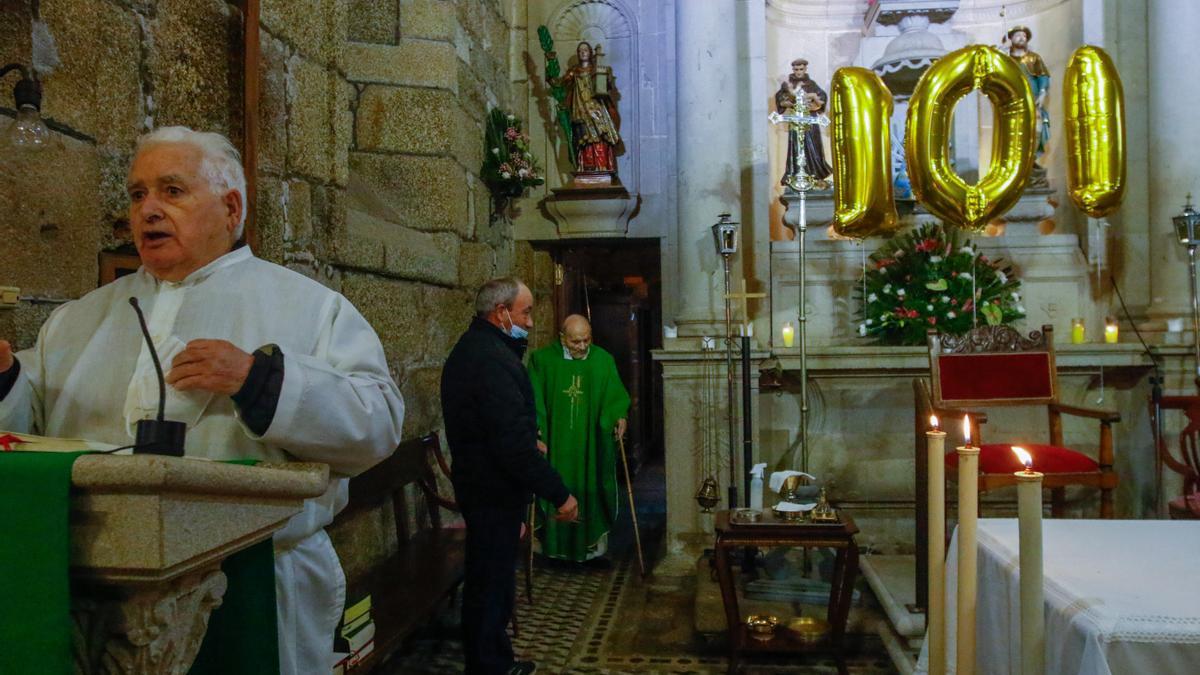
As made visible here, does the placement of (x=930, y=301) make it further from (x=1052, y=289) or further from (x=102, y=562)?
(x=102, y=562)

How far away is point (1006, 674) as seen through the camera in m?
1.69

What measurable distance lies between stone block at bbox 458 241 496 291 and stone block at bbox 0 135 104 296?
3263 mm

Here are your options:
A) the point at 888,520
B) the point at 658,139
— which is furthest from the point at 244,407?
the point at 658,139

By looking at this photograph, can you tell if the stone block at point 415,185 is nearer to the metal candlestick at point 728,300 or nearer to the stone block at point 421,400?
the stone block at point 421,400

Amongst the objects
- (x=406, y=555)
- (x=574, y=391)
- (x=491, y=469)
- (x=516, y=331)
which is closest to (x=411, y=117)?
(x=574, y=391)

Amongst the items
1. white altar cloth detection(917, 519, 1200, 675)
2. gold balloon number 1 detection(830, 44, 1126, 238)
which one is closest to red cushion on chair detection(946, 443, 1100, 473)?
gold balloon number 1 detection(830, 44, 1126, 238)

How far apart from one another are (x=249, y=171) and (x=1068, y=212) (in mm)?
5912

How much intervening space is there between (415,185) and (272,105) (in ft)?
6.76

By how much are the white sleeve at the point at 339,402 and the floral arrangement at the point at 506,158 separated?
175 inches

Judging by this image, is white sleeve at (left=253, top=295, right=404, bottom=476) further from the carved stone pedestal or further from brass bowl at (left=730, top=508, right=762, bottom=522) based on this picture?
brass bowl at (left=730, top=508, right=762, bottom=522)

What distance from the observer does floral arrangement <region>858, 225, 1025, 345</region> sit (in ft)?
18.2

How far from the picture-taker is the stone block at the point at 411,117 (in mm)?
5191

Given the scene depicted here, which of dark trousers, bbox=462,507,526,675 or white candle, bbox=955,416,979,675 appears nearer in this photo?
white candle, bbox=955,416,979,675

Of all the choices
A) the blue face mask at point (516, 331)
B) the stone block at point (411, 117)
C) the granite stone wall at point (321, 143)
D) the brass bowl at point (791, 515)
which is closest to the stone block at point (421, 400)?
the granite stone wall at point (321, 143)
